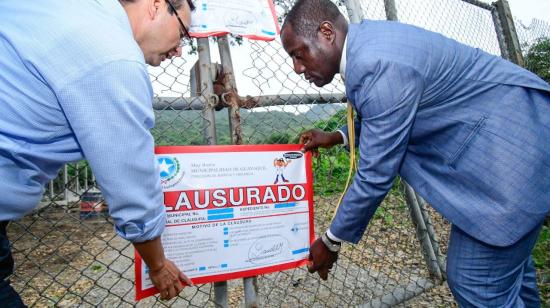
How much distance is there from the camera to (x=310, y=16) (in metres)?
1.73

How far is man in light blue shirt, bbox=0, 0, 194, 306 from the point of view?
97cm

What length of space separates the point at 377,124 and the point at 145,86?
3.01 ft

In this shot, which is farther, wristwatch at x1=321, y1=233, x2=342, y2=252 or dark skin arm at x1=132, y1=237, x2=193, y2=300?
wristwatch at x1=321, y1=233, x2=342, y2=252

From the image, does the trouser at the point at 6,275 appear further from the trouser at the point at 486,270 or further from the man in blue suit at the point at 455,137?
the trouser at the point at 486,270

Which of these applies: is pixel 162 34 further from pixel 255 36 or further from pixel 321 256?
pixel 321 256

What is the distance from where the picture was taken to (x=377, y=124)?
148 cm

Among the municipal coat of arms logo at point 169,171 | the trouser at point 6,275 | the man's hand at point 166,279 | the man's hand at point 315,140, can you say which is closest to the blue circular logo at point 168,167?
the municipal coat of arms logo at point 169,171

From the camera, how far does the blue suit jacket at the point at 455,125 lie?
1.46m

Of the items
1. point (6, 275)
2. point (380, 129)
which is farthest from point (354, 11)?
point (6, 275)

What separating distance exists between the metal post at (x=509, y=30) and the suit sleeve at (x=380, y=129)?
3235 mm

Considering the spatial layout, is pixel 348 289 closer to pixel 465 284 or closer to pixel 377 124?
pixel 465 284

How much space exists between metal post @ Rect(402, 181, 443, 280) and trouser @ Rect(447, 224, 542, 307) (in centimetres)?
92

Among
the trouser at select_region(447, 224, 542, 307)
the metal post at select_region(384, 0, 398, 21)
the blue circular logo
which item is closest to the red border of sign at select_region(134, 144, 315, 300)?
the blue circular logo

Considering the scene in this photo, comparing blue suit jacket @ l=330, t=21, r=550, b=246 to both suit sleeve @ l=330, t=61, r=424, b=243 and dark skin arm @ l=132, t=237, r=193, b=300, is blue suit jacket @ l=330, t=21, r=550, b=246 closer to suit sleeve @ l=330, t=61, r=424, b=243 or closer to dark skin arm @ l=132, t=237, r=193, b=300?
suit sleeve @ l=330, t=61, r=424, b=243
